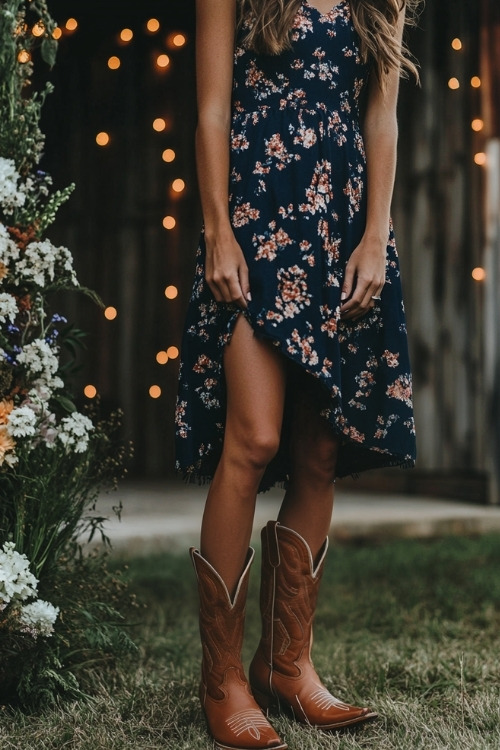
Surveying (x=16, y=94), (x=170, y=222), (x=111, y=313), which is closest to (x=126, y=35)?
(x=170, y=222)

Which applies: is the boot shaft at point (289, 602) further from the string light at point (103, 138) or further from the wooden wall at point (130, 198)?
the string light at point (103, 138)

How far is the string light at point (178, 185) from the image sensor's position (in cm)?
Answer: 595

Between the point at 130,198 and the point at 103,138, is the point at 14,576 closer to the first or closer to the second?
the point at 130,198

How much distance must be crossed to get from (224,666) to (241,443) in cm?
40

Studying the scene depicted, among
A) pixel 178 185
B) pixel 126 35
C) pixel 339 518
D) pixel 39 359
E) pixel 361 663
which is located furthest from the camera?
pixel 178 185

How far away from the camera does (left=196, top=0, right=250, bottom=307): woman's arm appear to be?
168 cm

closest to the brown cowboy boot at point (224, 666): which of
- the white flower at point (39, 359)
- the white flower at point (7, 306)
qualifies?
the white flower at point (39, 359)

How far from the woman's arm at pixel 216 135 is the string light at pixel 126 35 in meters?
4.36

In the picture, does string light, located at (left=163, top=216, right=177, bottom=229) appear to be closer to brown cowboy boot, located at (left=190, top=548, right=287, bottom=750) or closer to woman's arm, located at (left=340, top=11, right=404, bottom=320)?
woman's arm, located at (left=340, top=11, right=404, bottom=320)

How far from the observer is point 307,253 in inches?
66.4

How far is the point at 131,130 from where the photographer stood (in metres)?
5.98

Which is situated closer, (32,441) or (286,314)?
(286,314)

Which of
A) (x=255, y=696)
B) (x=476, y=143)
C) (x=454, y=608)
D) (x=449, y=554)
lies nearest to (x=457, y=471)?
(x=449, y=554)

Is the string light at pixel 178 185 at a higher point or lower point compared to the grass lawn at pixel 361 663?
higher
